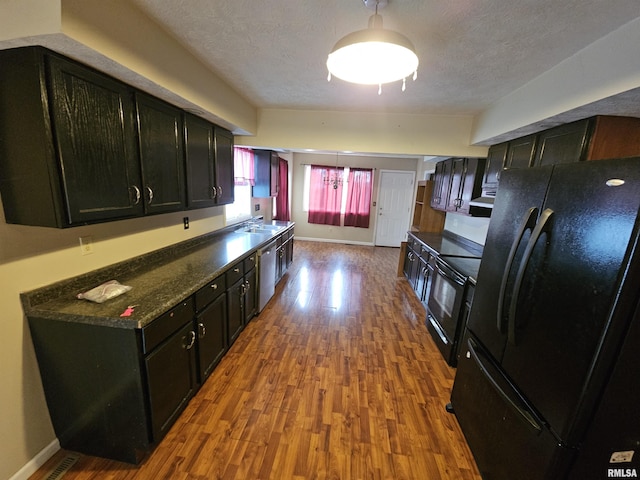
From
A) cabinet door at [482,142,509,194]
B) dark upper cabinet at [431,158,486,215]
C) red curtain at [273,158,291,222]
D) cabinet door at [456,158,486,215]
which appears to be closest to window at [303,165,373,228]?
red curtain at [273,158,291,222]

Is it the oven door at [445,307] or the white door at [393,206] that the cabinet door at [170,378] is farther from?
the white door at [393,206]

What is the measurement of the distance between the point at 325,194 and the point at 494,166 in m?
4.52

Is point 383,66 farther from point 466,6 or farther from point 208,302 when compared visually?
point 208,302

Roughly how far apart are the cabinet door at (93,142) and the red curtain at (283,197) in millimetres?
4592

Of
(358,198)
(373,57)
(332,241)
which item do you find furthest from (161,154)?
(332,241)

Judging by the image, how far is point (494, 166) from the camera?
296 centimetres

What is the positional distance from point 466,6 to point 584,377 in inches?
69.0

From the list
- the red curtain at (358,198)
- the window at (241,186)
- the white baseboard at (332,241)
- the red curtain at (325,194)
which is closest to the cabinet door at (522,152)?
the window at (241,186)

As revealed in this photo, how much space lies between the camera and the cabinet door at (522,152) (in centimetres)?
237

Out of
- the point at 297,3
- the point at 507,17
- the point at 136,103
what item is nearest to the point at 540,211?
the point at 507,17

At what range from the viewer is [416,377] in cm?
233

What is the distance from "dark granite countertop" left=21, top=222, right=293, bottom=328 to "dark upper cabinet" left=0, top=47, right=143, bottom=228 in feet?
1.50

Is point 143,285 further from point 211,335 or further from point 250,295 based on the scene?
point 250,295

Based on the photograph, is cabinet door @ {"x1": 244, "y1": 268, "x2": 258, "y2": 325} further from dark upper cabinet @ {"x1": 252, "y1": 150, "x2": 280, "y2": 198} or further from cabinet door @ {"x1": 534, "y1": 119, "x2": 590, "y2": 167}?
cabinet door @ {"x1": 534, "y1": 119, "x2": 590, "y2": 167}
